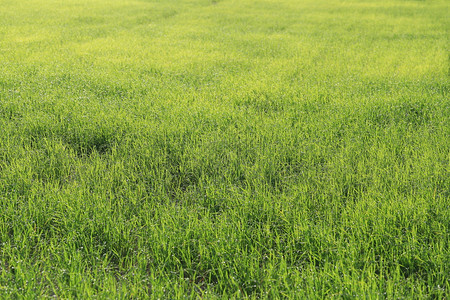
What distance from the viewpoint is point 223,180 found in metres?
3.86

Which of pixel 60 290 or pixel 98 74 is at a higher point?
pixel 98 74

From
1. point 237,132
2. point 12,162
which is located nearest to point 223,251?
point 237,132

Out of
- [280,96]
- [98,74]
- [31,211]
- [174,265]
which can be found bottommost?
[174,265]

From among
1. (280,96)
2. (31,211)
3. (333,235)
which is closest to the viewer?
(333,235)

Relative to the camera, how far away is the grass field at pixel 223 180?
2.60 meters

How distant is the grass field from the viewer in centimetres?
260

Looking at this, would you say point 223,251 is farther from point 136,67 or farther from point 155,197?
point 136,67

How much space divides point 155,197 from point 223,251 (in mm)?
1102

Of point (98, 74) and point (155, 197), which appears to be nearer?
point (155, 197)

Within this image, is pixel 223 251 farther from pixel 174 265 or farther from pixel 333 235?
pixel 333 235

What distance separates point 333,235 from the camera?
2969 mm

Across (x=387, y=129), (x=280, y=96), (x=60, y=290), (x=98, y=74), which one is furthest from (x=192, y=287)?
(x=98, y=74)

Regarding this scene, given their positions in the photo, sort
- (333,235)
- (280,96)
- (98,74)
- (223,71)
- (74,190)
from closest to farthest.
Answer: (333,235)
(74,190)
(280,96)
(98,74)
(223,71)

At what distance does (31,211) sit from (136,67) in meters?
5.76
